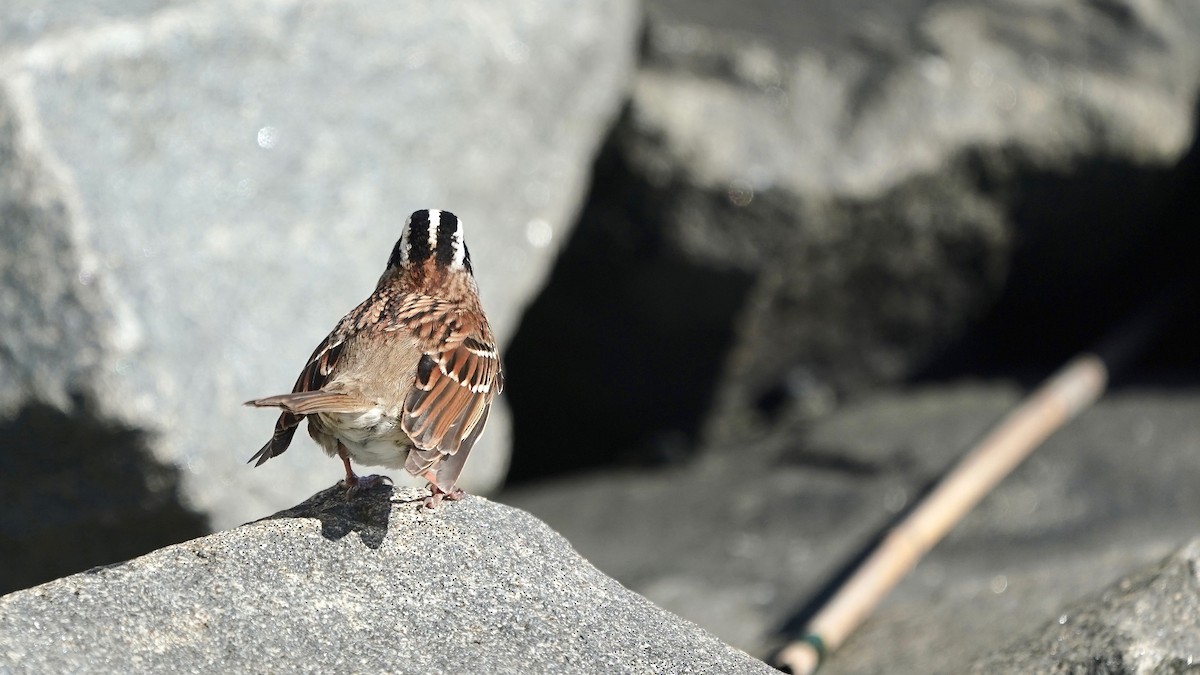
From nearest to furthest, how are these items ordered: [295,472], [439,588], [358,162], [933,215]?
[439,588] → [295,472] → [358,162] → [933,215]

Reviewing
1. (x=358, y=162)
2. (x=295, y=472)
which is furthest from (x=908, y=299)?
(x=295, y=472)

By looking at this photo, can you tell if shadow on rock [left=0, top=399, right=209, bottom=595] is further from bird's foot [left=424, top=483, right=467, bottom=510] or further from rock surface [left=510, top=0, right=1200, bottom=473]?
rock surface [left=510, top=0, right=1200, bottom=473]

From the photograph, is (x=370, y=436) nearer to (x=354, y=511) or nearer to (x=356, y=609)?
(x=354, y=511)

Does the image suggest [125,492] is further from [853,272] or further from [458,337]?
[853,272]

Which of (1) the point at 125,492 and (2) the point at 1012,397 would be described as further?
(2) the point at 1012,397

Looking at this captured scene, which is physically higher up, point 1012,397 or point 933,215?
point 933,215

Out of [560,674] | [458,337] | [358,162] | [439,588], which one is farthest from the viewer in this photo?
[358,162]

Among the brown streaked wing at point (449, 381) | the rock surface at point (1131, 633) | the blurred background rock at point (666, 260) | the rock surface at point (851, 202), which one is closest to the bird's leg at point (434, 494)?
the brown streaked wing at point (449, 381)
